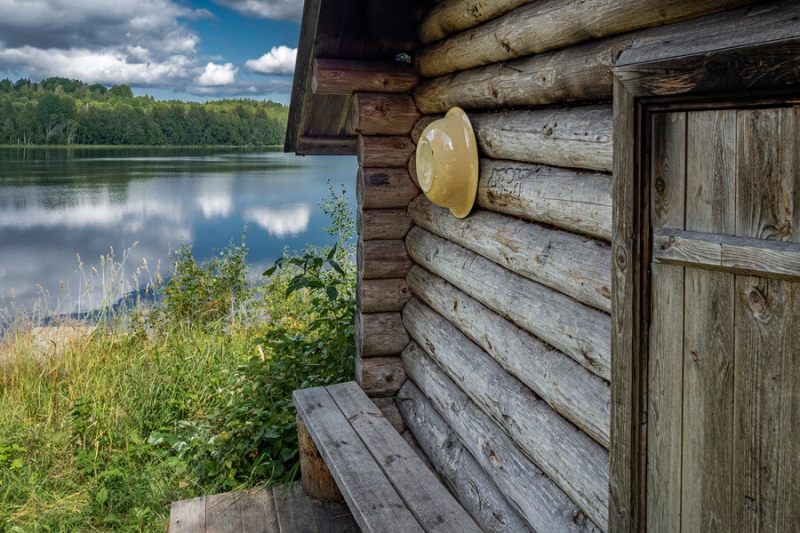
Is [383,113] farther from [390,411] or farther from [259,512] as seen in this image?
[259,512]

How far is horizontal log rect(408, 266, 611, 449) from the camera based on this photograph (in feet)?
7.82

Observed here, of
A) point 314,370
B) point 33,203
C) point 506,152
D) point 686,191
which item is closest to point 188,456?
point 314,370

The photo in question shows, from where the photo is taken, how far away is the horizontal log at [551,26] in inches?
75.3

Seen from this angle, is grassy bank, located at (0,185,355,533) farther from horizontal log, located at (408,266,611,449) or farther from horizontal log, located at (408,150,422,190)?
horizontal log, located at (408,266,611,449)

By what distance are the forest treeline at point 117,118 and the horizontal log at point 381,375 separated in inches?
2883

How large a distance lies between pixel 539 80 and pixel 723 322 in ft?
4.69

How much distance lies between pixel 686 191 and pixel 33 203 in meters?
43.1

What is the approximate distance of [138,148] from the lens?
90.1 m

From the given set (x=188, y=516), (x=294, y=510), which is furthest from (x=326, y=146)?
(x=188, y=516)

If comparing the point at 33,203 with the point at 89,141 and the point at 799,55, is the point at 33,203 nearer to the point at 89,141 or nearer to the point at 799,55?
the point at 799,55

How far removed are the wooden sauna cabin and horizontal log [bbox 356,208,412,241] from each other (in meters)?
0.02

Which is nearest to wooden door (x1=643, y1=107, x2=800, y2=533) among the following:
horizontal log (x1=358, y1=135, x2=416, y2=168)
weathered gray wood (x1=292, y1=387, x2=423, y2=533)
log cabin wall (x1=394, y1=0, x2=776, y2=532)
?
log cabin wall (x1=394, y1=0, x2=776, y2=532)

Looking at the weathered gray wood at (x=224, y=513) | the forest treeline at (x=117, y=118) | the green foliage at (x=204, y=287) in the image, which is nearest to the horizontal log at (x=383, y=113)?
the weathered gray wood at (x=224, y=513)

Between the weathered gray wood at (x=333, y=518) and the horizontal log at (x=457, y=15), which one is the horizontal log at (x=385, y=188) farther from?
the weathered gray wood at (x=333, y=518)
